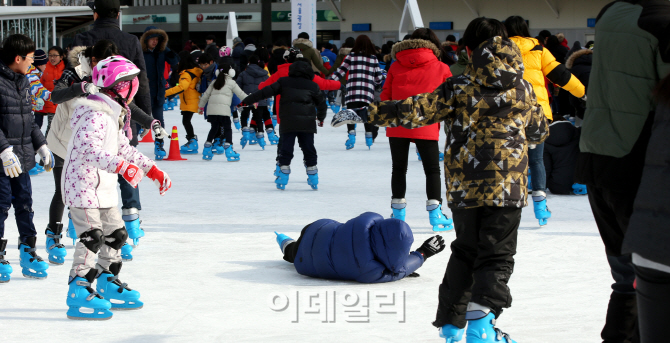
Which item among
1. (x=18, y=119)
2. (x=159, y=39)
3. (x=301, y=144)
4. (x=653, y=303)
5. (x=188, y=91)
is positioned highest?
(x=159, y=39)

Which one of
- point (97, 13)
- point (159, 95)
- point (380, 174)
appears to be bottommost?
point (380, 174)

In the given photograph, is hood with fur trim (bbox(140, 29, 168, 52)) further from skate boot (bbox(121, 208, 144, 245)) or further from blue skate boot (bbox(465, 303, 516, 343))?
blue skate boot (bbox(465, 303, 516, 343))

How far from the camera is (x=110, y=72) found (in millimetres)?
3703

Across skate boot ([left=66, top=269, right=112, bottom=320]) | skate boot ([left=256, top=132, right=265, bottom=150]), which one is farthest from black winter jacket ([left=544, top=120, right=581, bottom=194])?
skate boot ([left=256, top=132, right=265, bottom=150])

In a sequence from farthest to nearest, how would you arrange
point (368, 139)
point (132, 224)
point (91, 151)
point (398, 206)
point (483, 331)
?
point (368, 139) < point (398, 206) < point (132, 224) < point (91, 151) < point (483, 331)

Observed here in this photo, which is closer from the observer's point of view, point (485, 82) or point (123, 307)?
point (485, 82)

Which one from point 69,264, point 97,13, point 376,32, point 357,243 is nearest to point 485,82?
point 357,243

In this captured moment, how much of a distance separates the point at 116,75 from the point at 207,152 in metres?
6.61

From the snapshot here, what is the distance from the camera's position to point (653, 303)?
1875 millimetres

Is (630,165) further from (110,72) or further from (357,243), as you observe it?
(110,72)

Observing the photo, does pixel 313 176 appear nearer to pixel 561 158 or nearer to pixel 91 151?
pixel 561 158

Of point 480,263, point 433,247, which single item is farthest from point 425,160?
point 480,263

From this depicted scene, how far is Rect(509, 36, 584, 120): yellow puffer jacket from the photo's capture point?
533cm

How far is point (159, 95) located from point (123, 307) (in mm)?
7002
